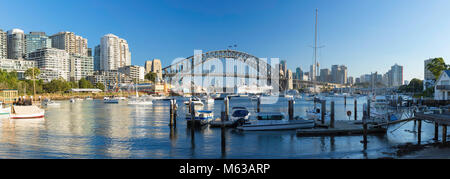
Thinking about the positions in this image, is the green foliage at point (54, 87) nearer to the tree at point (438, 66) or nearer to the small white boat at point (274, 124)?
the small white boat at point (274, 124)

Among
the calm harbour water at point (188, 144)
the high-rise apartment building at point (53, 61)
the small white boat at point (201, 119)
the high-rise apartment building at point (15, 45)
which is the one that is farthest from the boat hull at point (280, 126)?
the high-rise apartment building at point (15, 45)

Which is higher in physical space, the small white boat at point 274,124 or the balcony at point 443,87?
the balcony at point 443,87

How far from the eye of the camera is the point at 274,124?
21781mm

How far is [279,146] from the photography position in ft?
55.3

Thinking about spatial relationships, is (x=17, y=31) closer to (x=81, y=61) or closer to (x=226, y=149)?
(x=81, y=61)

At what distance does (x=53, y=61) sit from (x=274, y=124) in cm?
18378

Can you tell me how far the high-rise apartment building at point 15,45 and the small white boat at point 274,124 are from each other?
220737 millimetres

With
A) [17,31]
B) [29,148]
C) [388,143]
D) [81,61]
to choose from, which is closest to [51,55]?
[81,61]

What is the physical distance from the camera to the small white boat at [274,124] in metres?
21.7

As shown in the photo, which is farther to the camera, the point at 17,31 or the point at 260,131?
the point at 17,31

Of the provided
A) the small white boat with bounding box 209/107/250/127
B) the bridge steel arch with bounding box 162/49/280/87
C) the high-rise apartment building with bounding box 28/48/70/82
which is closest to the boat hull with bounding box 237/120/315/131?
the small white boat with bounding box 209/107/250/127

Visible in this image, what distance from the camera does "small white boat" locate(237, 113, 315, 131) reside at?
71.3 ft

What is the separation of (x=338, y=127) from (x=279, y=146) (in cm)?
674
